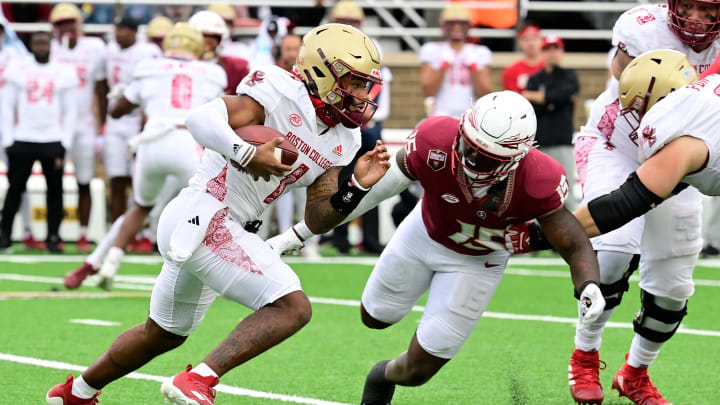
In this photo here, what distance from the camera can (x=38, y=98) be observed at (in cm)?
1110

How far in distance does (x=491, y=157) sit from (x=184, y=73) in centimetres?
451

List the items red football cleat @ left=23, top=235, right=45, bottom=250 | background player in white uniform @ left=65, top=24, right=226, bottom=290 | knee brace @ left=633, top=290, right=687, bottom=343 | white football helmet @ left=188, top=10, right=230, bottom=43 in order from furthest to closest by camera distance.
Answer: red football cleat @ left=23, top=235, right=45, bottom=250
white football helmet @ left=188, top=10, right=230, bottom=43
background player in white uniform @ left=65, top=24, right=226, bottom=290
knee brace @ left=633, top=290, right=687, bottom=343

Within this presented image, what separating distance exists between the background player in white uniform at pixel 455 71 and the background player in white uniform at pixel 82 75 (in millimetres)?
3170

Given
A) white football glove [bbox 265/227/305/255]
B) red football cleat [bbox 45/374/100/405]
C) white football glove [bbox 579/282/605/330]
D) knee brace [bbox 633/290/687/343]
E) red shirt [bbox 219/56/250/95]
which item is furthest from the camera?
red shirt [bbox 219/56/250/95]

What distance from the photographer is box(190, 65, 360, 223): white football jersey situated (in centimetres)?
444

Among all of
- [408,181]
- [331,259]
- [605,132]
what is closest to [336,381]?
[408,181]

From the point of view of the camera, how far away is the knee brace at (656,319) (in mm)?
5195

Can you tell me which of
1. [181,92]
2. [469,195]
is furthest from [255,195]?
[181,92]

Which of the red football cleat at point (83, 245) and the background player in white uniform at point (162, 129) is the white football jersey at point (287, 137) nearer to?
the background player in white uniform at point (162, 129)

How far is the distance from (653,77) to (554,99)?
6.21 m

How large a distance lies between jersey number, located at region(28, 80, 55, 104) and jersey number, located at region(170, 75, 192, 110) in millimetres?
3121

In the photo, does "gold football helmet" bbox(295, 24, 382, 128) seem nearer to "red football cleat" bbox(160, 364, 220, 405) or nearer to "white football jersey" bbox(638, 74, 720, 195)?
"white football jersey" bbox(638, 74, 720, 195)

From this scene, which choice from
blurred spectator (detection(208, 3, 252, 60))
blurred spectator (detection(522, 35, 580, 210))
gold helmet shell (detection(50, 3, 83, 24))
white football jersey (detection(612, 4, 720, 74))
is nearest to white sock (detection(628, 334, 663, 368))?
white football jersey (detection(612, 4, 720, 74))

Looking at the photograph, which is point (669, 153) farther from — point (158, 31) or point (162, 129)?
point (158, 31)
